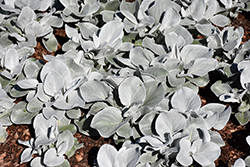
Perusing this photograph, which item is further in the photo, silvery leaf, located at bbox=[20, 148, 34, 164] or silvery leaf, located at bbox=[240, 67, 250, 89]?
silvery leaf, located at bbox=[240, 67, 250, 89]

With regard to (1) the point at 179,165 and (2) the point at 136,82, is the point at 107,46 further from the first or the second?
(1) the point at 179,165

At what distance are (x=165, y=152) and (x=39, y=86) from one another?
3.21ft

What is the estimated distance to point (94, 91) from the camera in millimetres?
2146

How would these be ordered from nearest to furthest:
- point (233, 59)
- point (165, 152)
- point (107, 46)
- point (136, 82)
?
point (165, 152) → point (136, 82) → point (107, 46) → point (233, 59)

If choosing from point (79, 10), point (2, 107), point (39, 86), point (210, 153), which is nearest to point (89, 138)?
point (39, 86)

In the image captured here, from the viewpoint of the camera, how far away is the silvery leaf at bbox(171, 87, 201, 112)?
82.4 inches

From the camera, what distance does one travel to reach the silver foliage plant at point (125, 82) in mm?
1977

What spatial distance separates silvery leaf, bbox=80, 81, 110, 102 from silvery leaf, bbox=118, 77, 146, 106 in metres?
0.11

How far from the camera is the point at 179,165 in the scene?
1958 millimetres

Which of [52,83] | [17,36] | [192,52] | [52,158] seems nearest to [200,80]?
[192,52]

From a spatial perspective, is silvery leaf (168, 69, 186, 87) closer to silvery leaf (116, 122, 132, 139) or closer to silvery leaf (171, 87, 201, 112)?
silvery leaf (171, 87, 201, 112)

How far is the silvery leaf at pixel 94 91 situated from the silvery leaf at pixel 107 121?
130 millimetres

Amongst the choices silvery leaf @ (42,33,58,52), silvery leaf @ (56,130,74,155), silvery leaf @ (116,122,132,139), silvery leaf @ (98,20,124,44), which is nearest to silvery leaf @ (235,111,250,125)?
silvery leaf @ (116,122,132,139)

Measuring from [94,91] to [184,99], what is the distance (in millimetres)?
628
